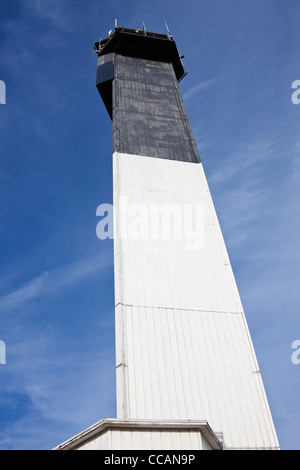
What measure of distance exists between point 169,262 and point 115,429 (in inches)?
323

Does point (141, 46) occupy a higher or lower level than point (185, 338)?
higher

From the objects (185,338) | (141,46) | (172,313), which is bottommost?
(185,338)

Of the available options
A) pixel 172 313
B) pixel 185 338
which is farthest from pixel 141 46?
pixel 185 338

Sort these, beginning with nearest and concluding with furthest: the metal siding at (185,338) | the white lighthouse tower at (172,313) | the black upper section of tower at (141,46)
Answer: the white lighthouse tower at (172,313), the metal siding at (185,338), the black upper section of tower at (141,46)

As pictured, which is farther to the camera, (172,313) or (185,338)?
(172,313)

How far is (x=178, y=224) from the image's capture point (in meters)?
17.4

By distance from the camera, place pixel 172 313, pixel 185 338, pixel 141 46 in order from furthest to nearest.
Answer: pixel 141 46 → pixel 172 313 → pixel 185 338

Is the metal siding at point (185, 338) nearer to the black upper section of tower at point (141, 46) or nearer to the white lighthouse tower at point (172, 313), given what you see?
the white lighthouse tower at point (172, 313)

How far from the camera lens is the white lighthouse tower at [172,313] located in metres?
11.9

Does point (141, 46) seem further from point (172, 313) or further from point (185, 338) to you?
point (185, 338)

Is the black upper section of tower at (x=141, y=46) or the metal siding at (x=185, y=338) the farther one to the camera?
the black upper section of tower at (x=141, y=46)

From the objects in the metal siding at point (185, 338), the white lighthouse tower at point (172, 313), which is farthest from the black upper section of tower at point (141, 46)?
the metal siding at point (185, 338)

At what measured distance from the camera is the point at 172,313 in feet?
47.5

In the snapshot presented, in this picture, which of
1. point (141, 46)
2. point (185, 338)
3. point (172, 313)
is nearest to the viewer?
point (185, 338)
